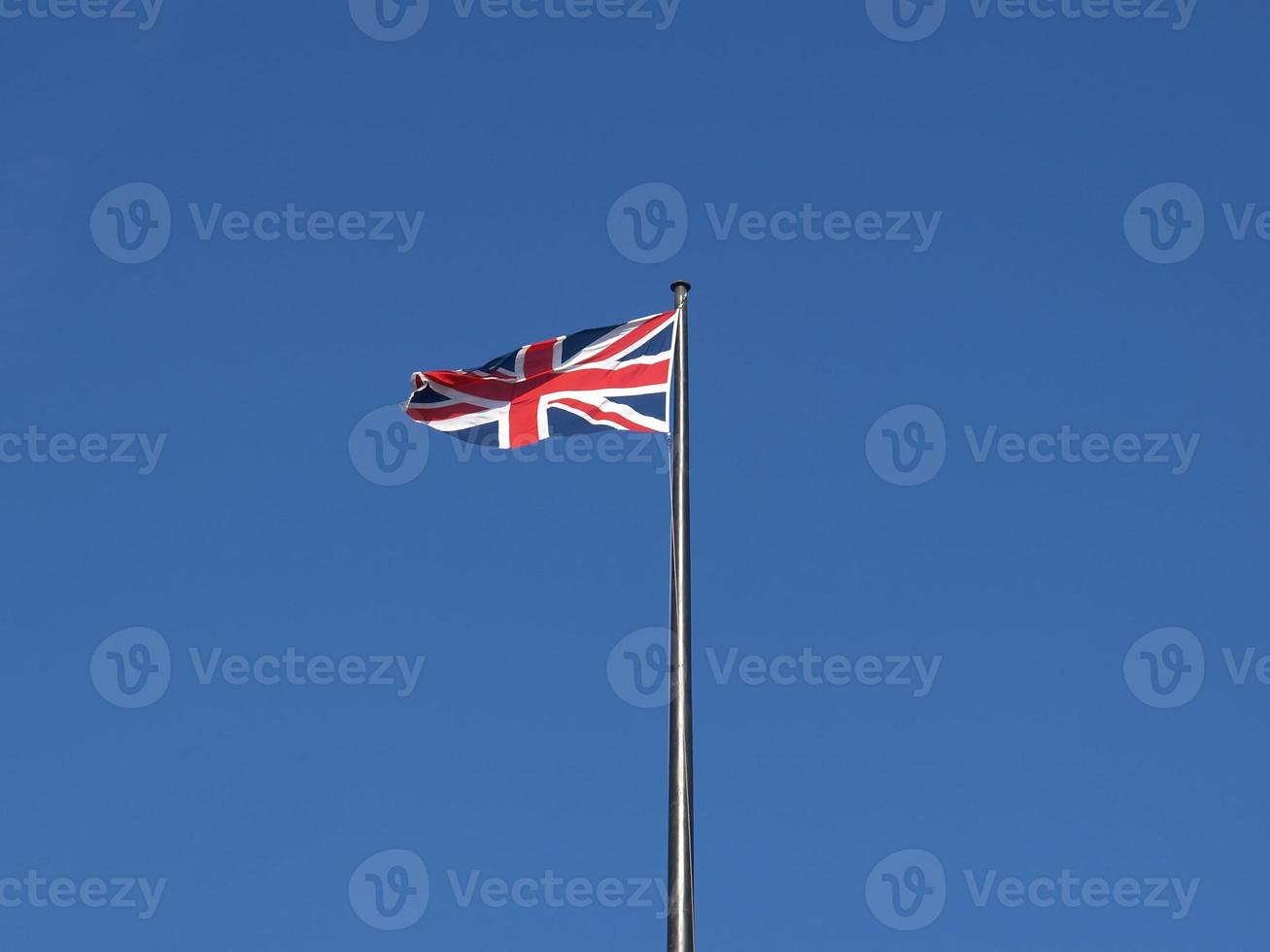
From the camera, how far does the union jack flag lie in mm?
22797

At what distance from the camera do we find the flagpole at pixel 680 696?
17.7 metres

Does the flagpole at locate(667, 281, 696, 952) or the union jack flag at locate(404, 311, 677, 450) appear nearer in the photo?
the flagpole at locate(667, 281, 696, 952)

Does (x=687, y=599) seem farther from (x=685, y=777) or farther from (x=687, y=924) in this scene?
(x=687, y=924)

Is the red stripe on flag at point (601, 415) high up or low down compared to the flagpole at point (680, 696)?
up

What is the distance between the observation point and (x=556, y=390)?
935 inches

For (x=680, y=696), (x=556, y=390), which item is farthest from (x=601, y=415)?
(x=680, y=696)

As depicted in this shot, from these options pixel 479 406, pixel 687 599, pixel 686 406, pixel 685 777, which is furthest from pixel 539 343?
pixel 685 777

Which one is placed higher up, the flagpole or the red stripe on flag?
the red stripe on flag

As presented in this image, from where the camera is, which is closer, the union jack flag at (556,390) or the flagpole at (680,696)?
the flagpole at (680,696)

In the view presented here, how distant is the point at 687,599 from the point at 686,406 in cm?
259

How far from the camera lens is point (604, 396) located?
23.0 m

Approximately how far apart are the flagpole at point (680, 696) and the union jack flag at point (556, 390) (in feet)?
4.75

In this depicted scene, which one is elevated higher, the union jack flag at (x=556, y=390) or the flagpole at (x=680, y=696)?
the union jack flag at (x=556, y=390)

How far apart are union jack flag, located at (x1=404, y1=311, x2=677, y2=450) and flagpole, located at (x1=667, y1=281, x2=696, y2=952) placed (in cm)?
145
